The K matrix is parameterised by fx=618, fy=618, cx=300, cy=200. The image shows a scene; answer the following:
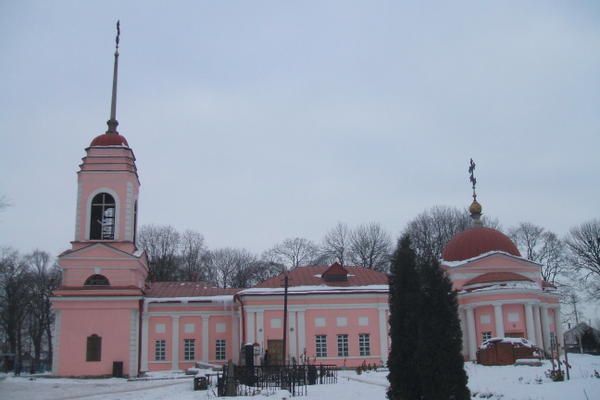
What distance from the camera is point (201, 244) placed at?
2478 inches

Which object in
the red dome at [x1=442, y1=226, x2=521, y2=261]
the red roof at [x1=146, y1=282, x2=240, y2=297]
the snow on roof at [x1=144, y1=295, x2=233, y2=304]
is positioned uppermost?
the red dome at [x1=442, y1=226, x2=521, y2=261]

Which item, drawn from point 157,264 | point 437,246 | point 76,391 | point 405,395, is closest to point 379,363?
point 76,391

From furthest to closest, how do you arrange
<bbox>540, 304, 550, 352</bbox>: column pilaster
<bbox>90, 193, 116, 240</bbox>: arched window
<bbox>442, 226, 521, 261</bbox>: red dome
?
<bbox>442, 226, 521, 261</bbox>: red dome
<bbox>540, 304, 550, 352</bbox>: column pilaster
<bbox>90, 193, 116, 240</bbox>: arched window

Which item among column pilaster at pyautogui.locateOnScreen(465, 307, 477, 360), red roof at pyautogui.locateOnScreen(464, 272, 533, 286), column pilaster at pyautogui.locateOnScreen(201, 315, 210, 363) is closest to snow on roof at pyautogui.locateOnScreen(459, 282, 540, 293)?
red roof at pyautogui.locateOnScreen(464, 272, 533, 286)

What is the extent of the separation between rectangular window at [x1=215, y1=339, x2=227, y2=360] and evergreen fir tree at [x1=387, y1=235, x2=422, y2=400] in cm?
2462

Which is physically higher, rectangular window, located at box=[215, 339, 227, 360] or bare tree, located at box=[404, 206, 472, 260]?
bare tree, located at box=[404, 206, 472, 260]

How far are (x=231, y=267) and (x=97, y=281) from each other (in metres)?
29.8

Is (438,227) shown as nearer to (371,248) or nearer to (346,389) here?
(371,248)

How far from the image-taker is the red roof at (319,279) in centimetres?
3584

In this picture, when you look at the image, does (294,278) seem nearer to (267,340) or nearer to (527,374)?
(267,340)

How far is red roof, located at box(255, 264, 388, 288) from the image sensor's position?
35844 mm

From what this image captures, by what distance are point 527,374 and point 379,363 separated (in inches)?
579

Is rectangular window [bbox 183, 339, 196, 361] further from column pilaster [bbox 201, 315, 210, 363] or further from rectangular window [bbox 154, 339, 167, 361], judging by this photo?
rectangular window [bbox 154, 339, 167, 361]

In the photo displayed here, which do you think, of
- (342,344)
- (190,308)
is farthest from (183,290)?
(342,344)
